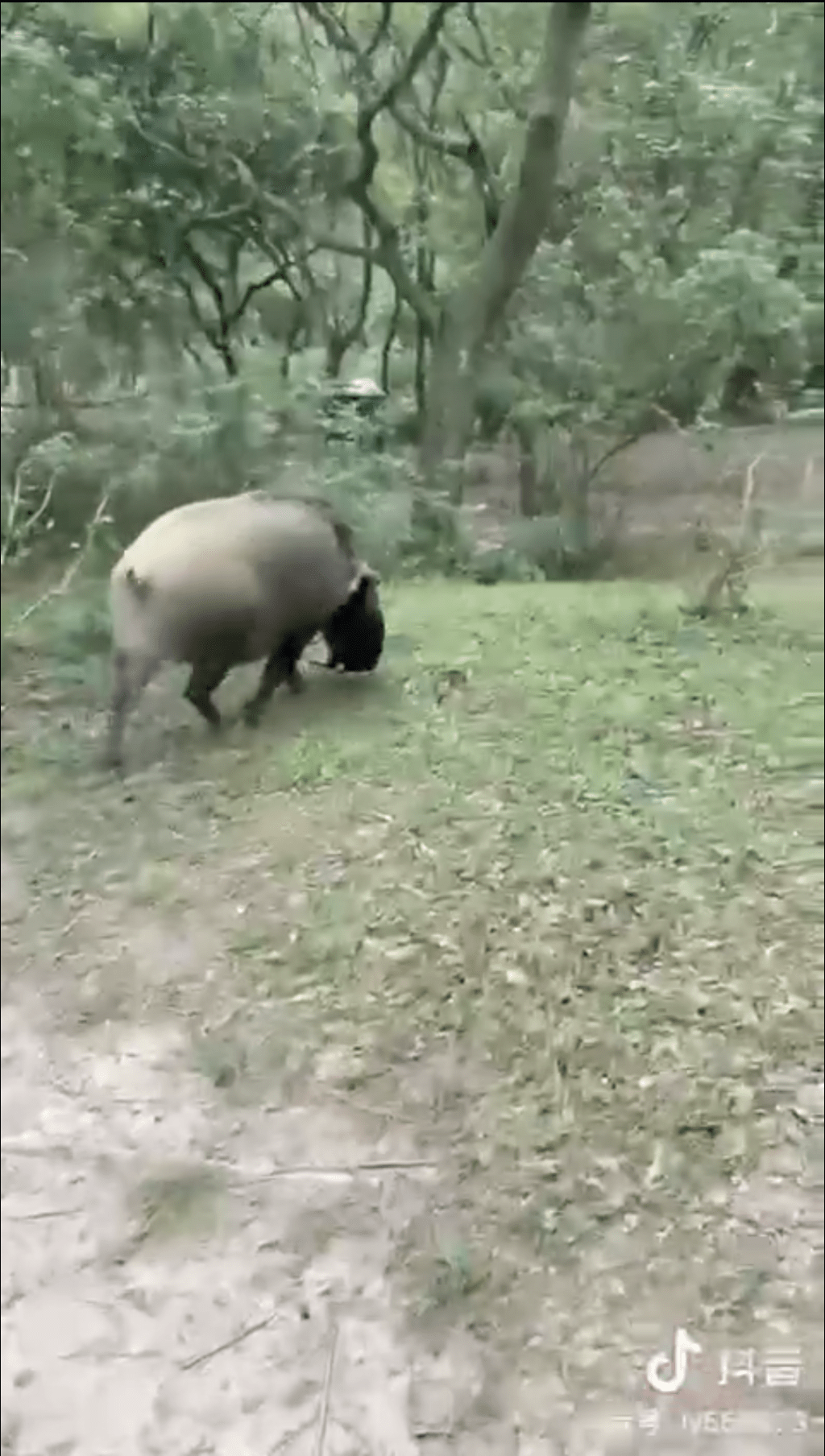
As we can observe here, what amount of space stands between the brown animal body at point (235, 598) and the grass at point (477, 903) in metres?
0.02

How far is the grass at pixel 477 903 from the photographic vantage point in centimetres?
105

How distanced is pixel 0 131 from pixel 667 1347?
1.03 metres

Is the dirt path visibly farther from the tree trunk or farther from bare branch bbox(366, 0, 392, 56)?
bare branch bbox(366, 0, 392, 56)

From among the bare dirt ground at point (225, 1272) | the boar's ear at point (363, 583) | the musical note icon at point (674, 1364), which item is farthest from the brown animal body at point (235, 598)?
the musical note icon at point (674, 1364)

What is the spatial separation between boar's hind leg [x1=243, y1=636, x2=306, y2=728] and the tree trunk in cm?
18

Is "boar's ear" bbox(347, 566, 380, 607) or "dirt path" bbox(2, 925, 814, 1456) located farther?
"boar's ear" bbox(347, 566, 380, 607)

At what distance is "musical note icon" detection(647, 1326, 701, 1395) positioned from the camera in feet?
3.03

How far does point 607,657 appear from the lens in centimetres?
108

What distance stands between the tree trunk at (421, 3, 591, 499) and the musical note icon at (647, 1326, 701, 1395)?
2.16 ft

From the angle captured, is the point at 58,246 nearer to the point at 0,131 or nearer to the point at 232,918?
the point at 0,131

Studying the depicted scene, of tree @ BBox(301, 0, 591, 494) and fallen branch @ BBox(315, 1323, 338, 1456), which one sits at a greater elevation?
tree @ BBox(301, 0, 591, 494)

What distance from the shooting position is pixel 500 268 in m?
1.04

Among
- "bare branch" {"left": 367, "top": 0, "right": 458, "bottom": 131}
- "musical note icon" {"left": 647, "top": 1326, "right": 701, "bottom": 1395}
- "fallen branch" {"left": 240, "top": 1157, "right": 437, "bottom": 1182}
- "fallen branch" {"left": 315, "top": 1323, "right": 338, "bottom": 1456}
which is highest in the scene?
"bare branch" {"left": 367, "top": 0, "right": 458, "bottom": 131}

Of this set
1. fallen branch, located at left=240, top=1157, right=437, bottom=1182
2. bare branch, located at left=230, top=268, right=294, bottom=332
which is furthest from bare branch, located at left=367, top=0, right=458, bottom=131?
fallen branch, located at left=240, top=1157, right=437, bottom=1182
